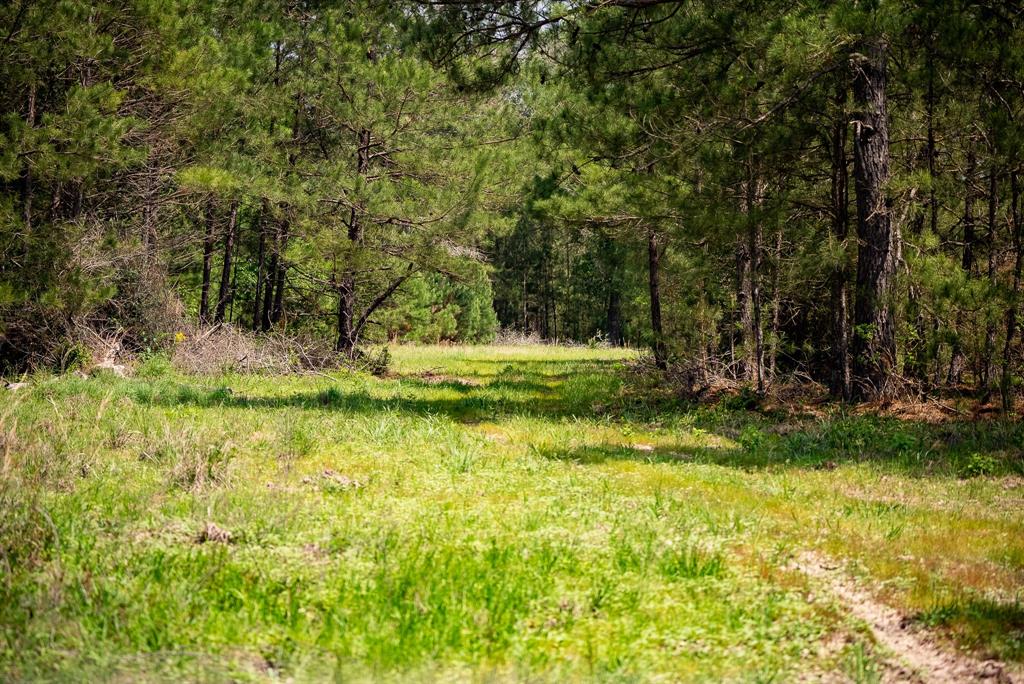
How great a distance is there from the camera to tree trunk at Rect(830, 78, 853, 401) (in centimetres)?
1152

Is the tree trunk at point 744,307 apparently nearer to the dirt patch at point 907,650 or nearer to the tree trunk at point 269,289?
the dirt patch at point 907,650

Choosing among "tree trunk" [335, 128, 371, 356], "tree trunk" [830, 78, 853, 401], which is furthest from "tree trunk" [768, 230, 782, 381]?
"tree trunk" [335, 128, 371, 356]

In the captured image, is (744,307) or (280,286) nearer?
(744,307)

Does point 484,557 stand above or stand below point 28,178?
below

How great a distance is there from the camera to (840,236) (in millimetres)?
11766

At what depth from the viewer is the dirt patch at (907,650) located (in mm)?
3395

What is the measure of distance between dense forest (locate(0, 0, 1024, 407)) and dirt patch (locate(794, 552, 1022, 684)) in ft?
19.0

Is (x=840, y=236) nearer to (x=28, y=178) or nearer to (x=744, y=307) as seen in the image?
(x=744, y=307)

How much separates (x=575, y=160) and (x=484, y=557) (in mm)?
13809

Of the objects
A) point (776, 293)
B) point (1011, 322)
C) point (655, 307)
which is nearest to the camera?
point (1011, 322)

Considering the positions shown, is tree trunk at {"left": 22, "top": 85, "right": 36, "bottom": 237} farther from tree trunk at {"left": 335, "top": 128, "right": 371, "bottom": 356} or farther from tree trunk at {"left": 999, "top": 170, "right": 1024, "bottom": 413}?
tree trunk at {"left": 999, "top": 170, "right": 1024, "bottom": 413}

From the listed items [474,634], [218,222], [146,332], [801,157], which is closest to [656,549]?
[474,634]

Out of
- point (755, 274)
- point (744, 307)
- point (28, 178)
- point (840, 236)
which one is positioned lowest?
point (744, 307)

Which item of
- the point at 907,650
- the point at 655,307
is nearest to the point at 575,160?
the point at 655,307
